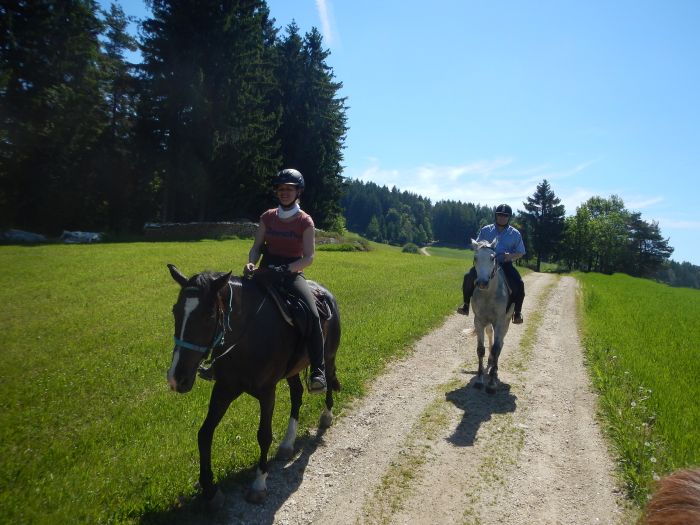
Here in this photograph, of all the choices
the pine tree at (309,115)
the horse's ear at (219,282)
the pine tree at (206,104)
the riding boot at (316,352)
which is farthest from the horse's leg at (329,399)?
the pine tree at (309,115)

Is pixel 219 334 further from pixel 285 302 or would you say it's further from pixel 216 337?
pixel 285 302

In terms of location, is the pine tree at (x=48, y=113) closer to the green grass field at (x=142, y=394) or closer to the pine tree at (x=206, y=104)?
the pine tree at (x=206, y=104)

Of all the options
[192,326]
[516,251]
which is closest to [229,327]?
[192,326]

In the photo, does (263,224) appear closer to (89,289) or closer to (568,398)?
(568,398)

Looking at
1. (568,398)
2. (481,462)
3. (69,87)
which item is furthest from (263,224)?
(69,87)

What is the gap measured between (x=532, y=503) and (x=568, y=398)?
3.77 meters

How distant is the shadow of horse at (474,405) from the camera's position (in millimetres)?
6621

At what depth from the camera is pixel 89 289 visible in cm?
1475

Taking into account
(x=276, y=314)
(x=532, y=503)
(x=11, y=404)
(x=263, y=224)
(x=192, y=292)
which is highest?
(x=263, y=224)

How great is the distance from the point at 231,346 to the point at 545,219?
232 feet

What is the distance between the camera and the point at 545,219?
66625 millimetres

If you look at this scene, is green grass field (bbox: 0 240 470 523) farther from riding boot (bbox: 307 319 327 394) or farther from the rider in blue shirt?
the rider in blue shirt

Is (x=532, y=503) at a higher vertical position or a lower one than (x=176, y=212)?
lower

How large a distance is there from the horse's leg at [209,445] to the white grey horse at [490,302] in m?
5.49
